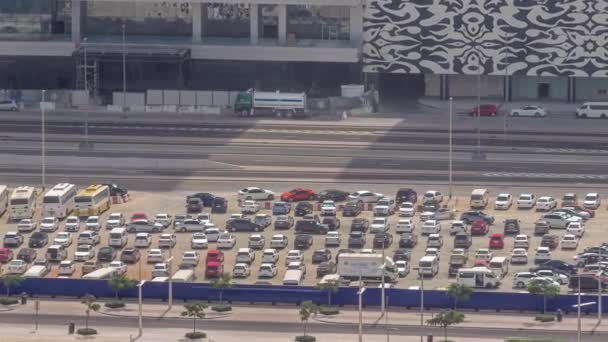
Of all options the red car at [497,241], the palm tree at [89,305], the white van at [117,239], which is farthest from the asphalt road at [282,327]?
the red car at [497,241]

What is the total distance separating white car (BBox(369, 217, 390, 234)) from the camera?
155625 mm

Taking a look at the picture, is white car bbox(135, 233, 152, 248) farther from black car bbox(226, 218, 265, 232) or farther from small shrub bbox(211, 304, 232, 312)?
small shrub bbox(211, 304, 232, 312)

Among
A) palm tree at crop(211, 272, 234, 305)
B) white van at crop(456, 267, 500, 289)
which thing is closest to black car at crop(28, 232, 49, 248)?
palm tree at crop(211, 272, 234, 305)

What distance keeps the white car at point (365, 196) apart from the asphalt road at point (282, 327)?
3217 cm

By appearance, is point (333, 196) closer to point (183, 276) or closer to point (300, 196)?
point (300, 196)

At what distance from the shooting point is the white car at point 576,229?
505ft

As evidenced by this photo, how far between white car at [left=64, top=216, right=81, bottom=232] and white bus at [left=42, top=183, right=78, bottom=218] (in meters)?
2.07

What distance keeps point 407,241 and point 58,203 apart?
21.9m

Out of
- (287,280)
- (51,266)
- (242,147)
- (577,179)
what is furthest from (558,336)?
(242,147)

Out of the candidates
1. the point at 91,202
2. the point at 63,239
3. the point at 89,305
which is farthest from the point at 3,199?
the point at 89,305

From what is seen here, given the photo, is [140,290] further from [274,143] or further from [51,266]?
[274,143]

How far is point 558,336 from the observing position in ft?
429

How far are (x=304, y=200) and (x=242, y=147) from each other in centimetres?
2029

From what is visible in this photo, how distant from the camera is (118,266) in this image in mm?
144625
